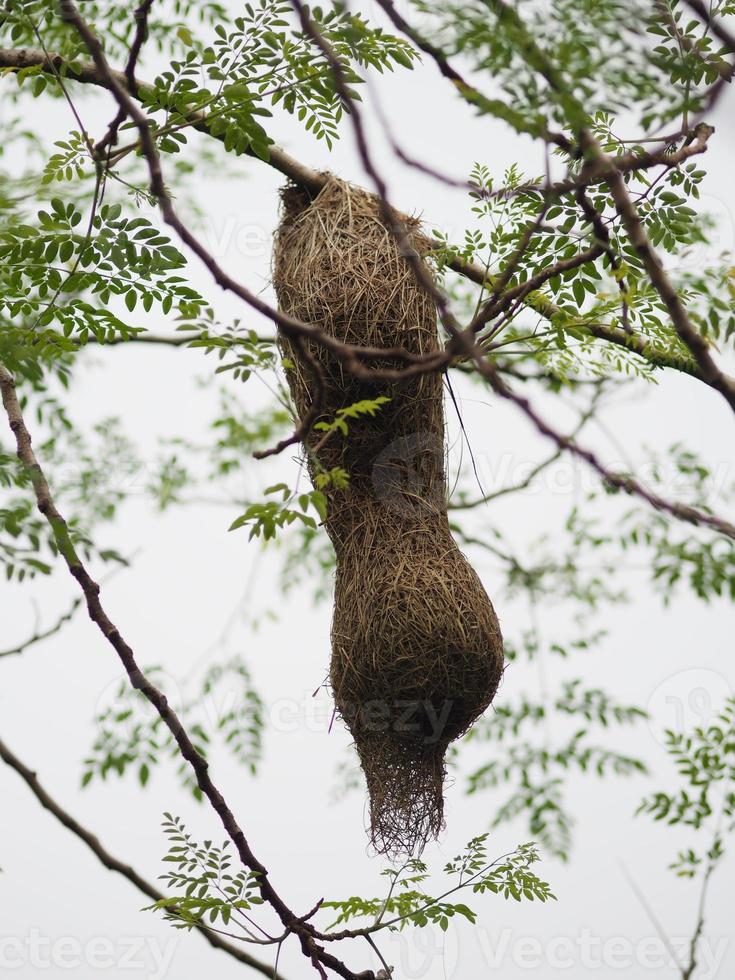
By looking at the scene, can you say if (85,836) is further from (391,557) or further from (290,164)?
(290,164)

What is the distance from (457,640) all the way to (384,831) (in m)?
0.45

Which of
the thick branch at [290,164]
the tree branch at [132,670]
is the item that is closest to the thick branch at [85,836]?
the tree branch at [132,670]

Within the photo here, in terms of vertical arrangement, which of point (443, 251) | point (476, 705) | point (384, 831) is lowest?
point (384, 831)

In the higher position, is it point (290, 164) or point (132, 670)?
point (290, 164)

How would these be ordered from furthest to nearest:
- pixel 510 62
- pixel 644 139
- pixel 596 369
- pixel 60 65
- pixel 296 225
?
pixel 596 369 < pixel 296 225 < pixel 60 65 < pixel 644 139 < pixel 510 62

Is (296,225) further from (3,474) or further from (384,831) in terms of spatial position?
(384,831)

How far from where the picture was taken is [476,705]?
215 centimetres

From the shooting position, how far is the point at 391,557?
2111 millimetres

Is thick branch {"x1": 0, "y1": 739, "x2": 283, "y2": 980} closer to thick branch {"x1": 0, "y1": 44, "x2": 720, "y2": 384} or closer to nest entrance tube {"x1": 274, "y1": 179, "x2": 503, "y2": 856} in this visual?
nest entrance tube {"x1": 274, "y1": 179, "x2": 503, "y2": 856}

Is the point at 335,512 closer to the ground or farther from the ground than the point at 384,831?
farther from the ground

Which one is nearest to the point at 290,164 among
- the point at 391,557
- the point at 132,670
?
the point at 391,557

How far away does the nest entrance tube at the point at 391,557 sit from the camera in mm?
2070

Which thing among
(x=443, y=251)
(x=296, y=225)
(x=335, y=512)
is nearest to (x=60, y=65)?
(x=296, y=225)

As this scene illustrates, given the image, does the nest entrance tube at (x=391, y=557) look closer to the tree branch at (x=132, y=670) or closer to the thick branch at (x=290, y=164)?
the thick branch at (x=290, y=164)
